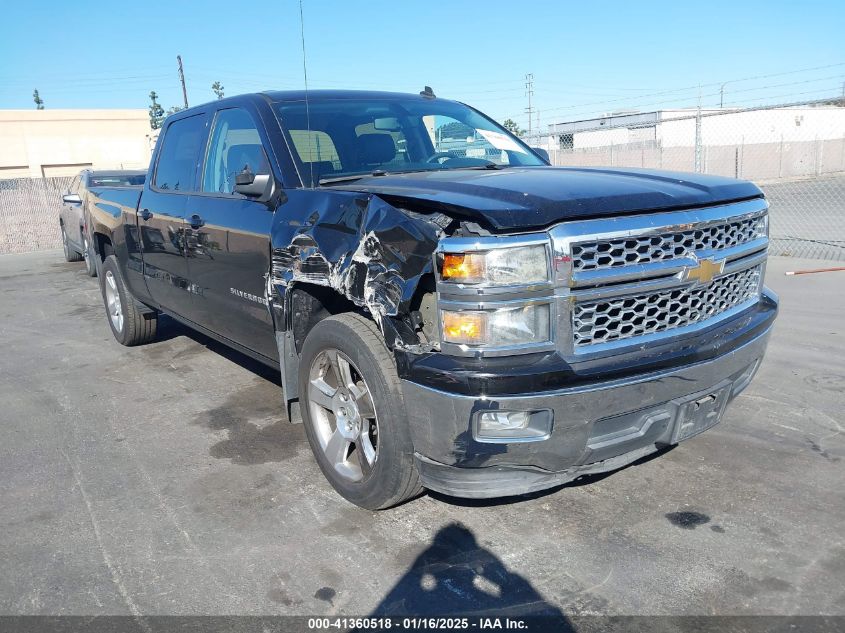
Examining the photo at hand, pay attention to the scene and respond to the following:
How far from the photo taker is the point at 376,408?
286 cm

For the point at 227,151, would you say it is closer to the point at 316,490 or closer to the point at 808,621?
the point at 316,490

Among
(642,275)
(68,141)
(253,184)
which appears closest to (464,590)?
(642,275)

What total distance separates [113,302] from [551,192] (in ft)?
17.6

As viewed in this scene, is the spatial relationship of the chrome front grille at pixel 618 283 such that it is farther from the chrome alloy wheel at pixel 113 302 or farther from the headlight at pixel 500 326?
the chrome alloy wheel at pixel 113 302

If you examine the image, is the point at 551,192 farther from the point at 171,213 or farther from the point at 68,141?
the point at 68,141

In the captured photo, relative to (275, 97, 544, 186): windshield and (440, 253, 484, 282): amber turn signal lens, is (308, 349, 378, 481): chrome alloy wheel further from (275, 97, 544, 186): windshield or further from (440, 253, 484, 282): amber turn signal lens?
(275, 97, 544, 186): windshield

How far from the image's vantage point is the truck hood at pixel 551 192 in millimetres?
2520

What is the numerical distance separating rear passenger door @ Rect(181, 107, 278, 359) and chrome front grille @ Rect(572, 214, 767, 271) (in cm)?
176

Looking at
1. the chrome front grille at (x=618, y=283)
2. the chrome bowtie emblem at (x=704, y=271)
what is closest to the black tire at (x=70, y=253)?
the chrome front grille at (x=618, y=283)

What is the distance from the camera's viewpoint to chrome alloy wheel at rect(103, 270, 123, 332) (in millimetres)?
6566

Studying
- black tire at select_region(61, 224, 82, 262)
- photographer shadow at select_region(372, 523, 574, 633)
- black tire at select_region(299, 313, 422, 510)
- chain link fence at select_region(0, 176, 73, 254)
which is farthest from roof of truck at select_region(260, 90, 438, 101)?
chain link fence at select_region(0, 176, 73, 254)

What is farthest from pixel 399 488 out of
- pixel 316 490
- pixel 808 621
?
pixel 808 621

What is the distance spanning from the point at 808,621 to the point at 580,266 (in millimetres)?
1439

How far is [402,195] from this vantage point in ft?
9.18
